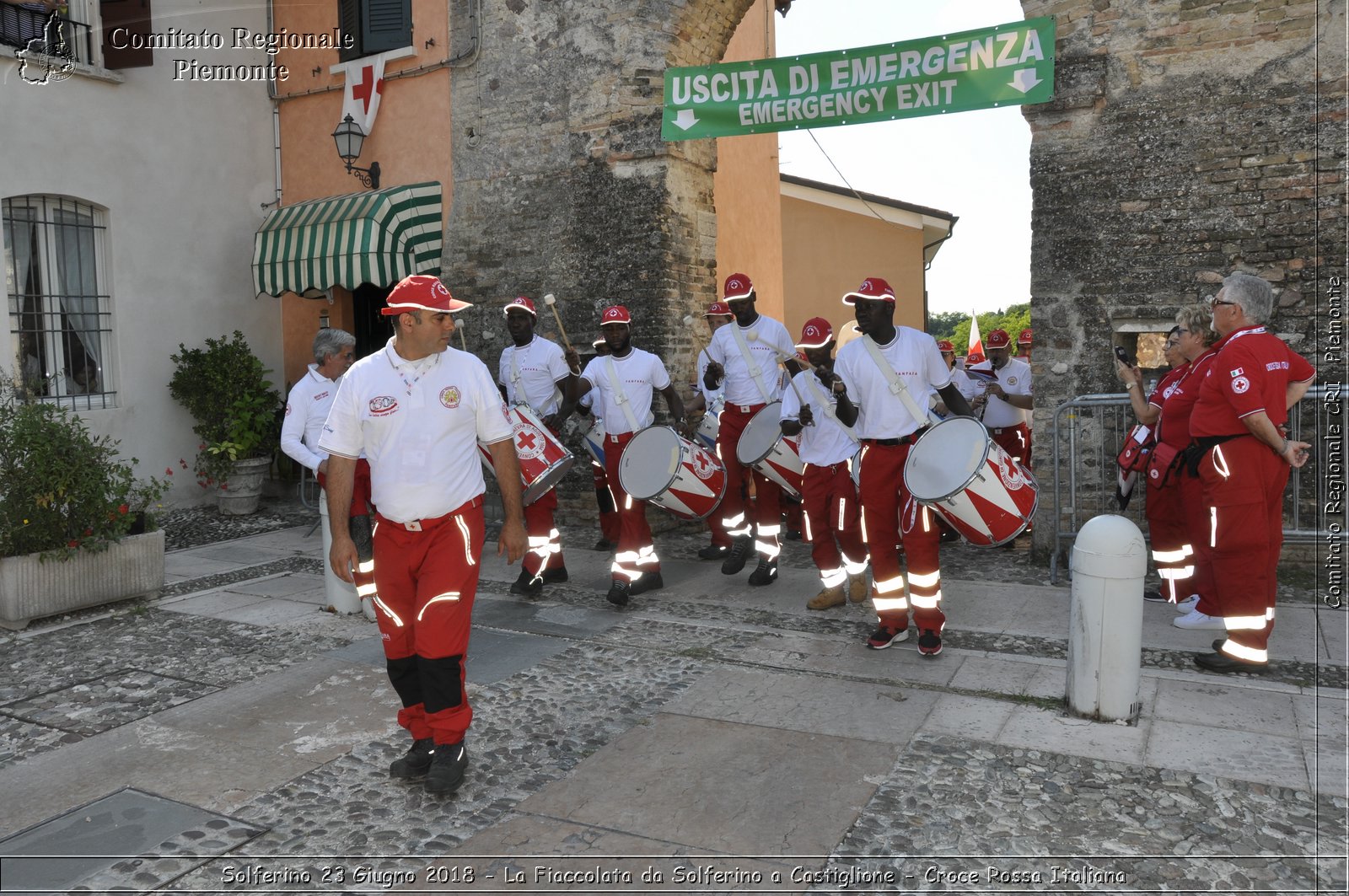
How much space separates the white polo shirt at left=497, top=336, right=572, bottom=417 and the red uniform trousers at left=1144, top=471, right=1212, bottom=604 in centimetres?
422

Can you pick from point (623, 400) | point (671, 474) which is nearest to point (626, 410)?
point (623, 400)

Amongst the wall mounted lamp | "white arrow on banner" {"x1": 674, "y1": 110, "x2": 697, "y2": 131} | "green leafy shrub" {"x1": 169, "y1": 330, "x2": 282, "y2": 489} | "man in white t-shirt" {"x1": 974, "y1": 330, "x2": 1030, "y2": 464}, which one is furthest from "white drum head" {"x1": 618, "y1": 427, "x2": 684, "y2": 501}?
"green leafy shrub" {"x1": 169, "y1": 330, "x2": 282, "y2": 489}

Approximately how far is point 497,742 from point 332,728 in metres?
0.85

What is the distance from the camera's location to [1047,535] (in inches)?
295

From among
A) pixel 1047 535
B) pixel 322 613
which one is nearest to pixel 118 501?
pixel 322 613

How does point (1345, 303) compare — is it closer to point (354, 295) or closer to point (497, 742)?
point (497, 742)

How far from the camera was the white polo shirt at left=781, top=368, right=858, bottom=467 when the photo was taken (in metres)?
6.38

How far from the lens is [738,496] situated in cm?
789

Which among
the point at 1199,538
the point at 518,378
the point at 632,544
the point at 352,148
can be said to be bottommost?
the point at 632,544

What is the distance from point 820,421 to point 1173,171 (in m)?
3.21

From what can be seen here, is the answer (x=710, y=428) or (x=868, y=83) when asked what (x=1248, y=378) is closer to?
(x=868, y=83)

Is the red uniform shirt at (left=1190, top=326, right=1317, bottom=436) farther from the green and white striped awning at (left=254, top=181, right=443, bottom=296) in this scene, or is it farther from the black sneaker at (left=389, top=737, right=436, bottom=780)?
the green and white striped awning at (left=254, top=181, right=443, bottom=296)

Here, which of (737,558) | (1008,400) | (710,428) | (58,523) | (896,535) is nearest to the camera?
(896,535)

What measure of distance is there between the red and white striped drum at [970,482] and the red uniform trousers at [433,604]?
2.37 m
